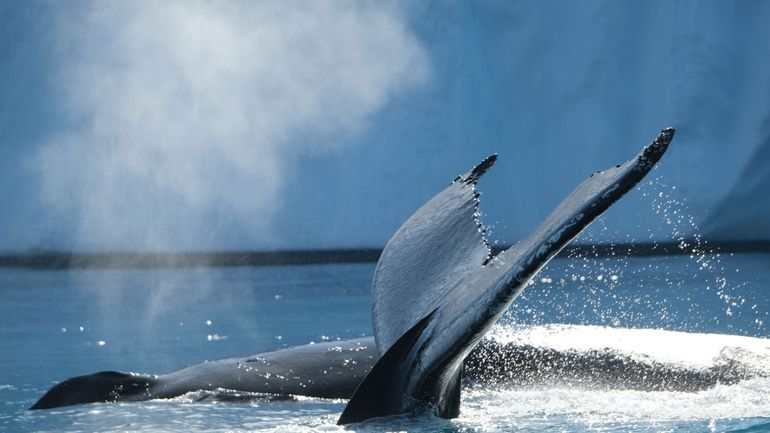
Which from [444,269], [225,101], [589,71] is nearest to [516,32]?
[589,71]

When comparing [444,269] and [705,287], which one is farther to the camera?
[705,287]

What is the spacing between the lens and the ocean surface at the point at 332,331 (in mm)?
4059

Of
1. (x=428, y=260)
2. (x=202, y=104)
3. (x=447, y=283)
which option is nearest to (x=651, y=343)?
(x=428, y=260)

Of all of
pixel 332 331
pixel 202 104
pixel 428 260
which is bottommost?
pixel 428 260

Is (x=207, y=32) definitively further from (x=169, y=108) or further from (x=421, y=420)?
(x=421, y=420)

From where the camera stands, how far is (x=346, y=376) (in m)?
4.81

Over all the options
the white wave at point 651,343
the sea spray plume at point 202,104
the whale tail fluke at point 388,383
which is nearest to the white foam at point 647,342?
the white wave at point 651,343

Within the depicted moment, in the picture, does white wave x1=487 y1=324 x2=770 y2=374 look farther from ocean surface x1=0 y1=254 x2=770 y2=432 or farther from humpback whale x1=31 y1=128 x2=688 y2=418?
humpback whale x1=31 y1=128 x2=688 y2=418

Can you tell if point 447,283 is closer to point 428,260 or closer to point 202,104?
point 428,260

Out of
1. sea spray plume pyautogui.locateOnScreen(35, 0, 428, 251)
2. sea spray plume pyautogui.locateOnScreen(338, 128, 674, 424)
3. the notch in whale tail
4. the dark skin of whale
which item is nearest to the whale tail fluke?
sea spray plume pyautogui.locateOnScreen(338, 128, 674, 424)

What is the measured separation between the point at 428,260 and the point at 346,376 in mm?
1283

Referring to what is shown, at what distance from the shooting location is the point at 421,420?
3354mm

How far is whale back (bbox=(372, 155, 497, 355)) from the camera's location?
11.3 ft

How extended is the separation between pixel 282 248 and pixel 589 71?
4.57 meters
